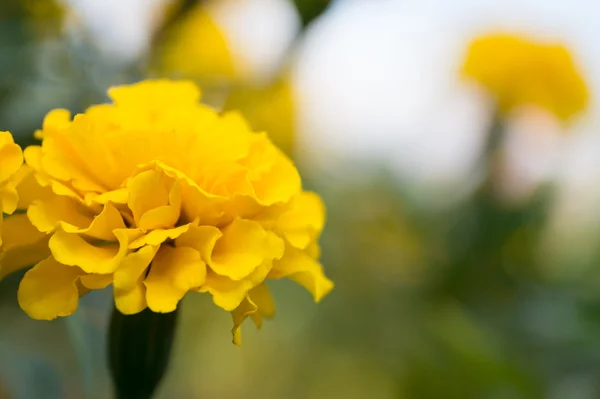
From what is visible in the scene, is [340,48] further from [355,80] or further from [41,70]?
[41,70]

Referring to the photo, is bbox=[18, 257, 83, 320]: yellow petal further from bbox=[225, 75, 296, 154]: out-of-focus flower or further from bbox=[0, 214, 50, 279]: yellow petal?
bbox=[225, 75, 296, 154]: out-of-focus flower

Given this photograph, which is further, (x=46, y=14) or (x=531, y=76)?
(x=531, y=76)

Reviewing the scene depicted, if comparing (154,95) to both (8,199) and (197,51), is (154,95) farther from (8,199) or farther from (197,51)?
(197,51)

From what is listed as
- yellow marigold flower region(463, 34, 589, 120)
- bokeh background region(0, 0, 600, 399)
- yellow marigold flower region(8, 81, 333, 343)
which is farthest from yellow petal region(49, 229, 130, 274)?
yellow marigold flower region(463, 34, 589, 120)

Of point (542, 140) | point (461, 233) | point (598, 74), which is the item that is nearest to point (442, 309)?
point (461, 233)

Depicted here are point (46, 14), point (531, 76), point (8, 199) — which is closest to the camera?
point (8, 199)

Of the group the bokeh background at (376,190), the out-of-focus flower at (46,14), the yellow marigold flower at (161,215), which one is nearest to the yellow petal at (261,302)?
the yellow marigold flower at (161,215)

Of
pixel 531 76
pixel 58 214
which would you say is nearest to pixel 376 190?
pixel 531 76
